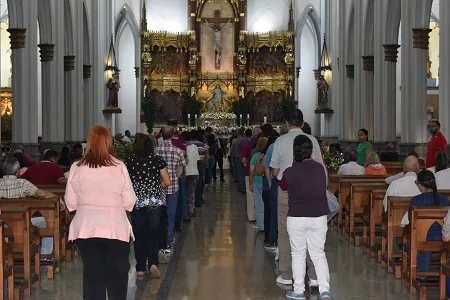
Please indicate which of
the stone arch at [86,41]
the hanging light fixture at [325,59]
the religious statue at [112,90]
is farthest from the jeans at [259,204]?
the hanging light fixture at [325,59]

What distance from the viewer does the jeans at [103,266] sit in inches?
305

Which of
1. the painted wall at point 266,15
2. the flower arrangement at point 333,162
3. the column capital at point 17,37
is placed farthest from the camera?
the painted wall at point 266,15

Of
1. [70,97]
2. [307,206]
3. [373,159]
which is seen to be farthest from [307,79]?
[307,206]

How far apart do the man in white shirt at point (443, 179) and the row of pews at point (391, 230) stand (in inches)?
20.0

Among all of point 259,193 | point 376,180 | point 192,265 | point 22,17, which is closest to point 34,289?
point 192,265

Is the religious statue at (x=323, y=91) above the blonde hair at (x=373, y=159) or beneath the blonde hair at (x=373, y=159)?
above

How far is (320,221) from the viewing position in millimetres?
9391

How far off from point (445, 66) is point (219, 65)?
85.7 feet

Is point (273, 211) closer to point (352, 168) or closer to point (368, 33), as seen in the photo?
point (352, 168)

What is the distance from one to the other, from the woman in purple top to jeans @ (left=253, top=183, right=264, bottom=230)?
5.98m

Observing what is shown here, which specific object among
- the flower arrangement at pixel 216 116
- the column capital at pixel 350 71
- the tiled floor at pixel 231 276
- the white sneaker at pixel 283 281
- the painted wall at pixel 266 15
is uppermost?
the painted wall at pixel 266 15

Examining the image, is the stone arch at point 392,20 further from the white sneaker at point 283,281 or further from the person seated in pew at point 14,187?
the person seated in pew at point 14,187

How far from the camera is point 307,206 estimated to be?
9.30 meters

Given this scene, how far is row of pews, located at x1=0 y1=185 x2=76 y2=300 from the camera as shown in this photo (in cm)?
964
